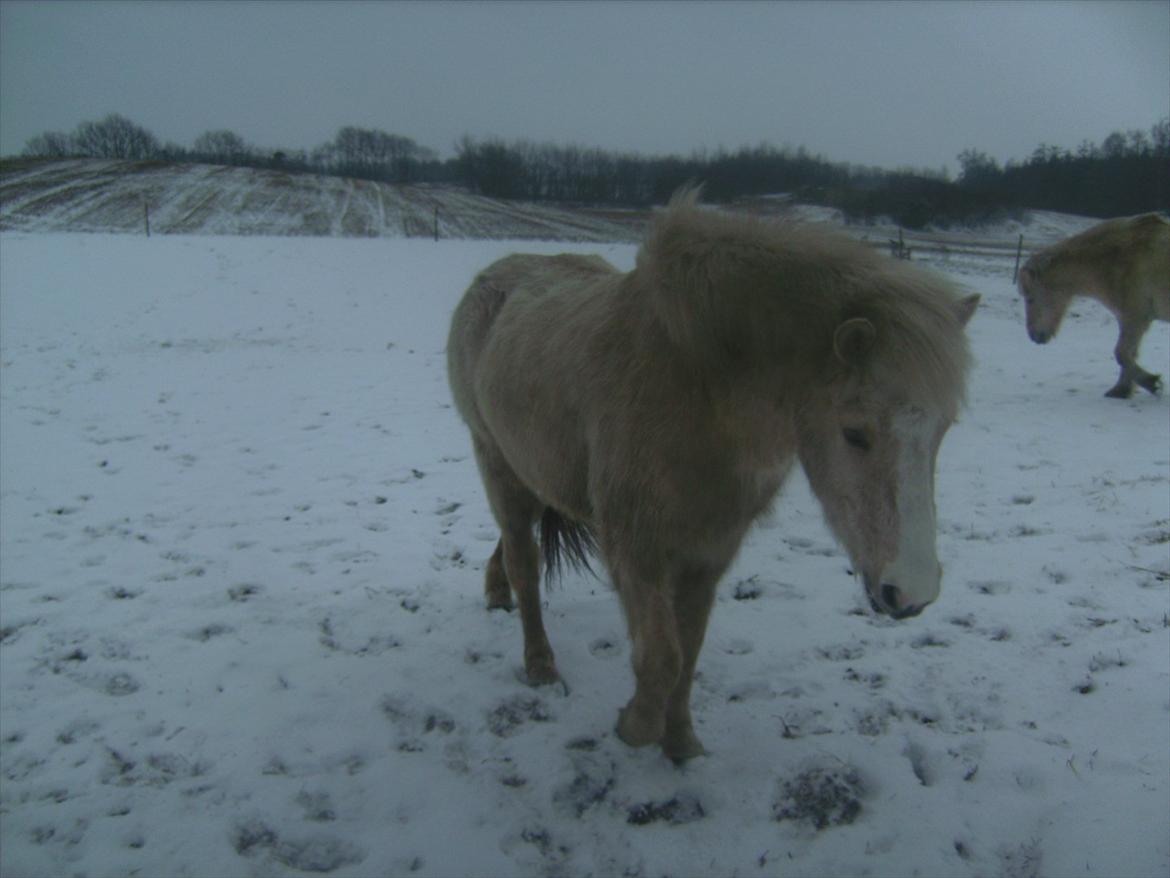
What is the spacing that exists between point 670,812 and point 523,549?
128 cm

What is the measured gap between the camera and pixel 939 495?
4973 millimetres

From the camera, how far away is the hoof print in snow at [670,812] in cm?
234

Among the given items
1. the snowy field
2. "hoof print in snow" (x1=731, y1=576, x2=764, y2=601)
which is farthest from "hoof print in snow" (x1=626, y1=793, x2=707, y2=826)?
"hoof print in snow" (x1=731, y1=576, x2=764, y2=601)

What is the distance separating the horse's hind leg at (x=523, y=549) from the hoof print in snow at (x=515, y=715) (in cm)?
13

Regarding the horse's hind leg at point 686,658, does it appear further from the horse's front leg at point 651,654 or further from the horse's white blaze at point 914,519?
the horse's white blaze at point 914,519

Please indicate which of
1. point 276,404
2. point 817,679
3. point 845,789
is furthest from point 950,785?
point 276,404

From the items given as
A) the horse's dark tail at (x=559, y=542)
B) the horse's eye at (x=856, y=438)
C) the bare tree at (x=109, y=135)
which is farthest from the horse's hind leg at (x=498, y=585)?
the bare tree at (x=109, y=135)

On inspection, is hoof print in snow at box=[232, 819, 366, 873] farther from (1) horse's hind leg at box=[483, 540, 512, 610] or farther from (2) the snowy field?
(1) horse's hind leg at box=[483, 540, 512, 610]

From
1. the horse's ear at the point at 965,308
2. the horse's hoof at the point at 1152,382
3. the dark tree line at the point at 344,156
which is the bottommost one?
the horse's hoof at the point at 1152,382

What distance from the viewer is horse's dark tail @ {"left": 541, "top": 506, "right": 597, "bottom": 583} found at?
10.9ft

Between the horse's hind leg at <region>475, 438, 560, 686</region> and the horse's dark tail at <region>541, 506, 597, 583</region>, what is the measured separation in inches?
3.1

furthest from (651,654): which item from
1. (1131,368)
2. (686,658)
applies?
(1131,368)

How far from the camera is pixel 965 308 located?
1.87m

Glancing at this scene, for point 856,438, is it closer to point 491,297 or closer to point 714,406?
point 714,406
